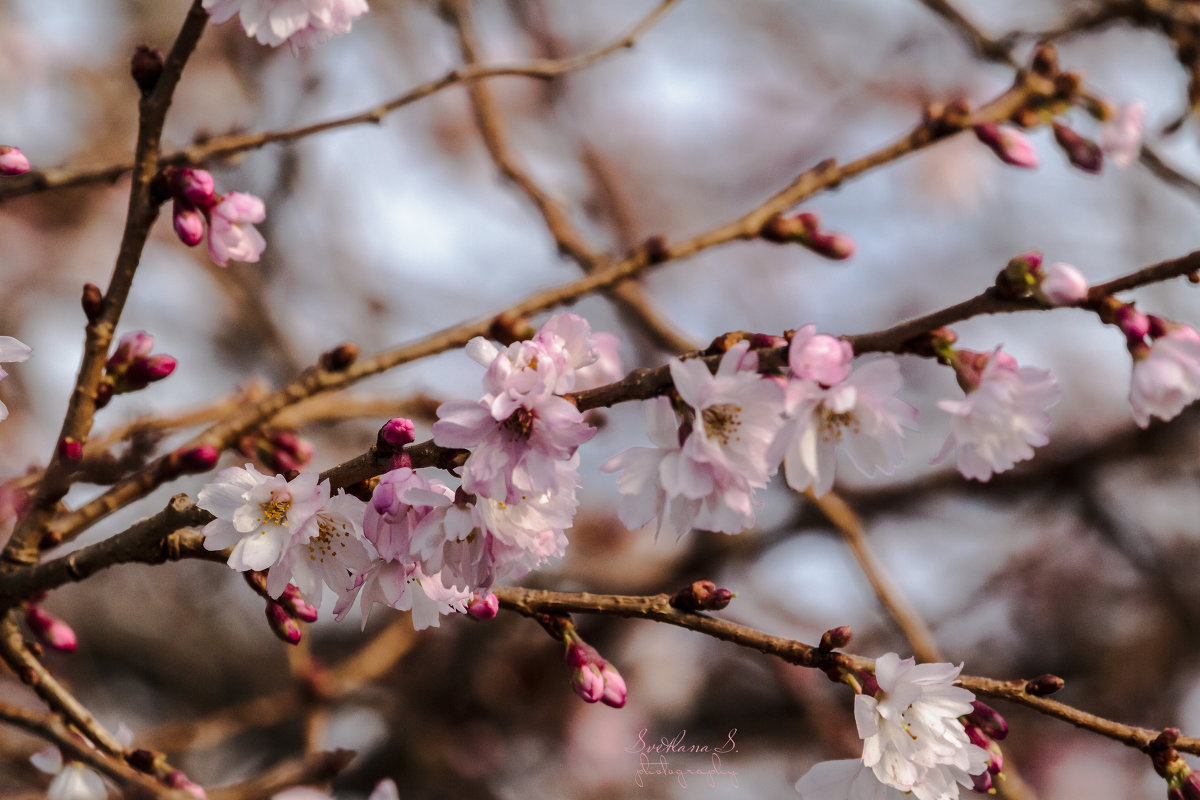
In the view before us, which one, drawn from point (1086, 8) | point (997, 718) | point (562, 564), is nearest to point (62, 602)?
→ point (562, 564)

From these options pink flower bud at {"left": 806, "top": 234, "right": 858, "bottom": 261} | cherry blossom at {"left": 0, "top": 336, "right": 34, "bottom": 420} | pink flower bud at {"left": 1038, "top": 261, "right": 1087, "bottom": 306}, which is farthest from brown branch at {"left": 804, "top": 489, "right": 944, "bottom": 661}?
cherry blossom at {"left": 0, "top": 336, "right": 34, "bottom": 420}

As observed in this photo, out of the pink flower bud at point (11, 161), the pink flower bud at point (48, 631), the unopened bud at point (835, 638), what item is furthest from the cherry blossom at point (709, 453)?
the pink flower bud at point (48, 631)

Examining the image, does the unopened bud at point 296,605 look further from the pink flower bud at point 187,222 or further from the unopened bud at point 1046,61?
the unopened bud at point 1046,61

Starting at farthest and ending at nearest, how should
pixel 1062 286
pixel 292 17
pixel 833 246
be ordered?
1. pixel 833 246
2. pixel 292 17
3. pixel 1062 286

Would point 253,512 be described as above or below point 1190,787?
above

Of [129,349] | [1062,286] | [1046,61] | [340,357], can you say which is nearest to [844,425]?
[1062,286]

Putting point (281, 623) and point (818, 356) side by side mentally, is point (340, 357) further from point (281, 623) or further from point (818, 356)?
point (818, 356)
